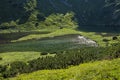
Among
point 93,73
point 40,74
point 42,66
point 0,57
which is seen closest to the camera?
point 93,73

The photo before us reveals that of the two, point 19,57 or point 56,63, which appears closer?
point 56,63

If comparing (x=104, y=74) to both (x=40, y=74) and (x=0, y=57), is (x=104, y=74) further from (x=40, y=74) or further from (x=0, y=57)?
(x=0, y=57)

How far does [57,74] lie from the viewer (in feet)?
146

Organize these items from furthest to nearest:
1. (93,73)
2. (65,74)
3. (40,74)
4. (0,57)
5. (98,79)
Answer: (0,57) < (40,74) < (65,74) < (93,73) < (98,79)

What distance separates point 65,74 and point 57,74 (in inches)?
56.0

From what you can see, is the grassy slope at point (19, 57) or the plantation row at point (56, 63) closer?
the plantation row at point (56, 63)

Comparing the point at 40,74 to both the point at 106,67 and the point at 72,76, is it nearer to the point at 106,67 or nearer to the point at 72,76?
the point at 72,76

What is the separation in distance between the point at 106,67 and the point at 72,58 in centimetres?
7231

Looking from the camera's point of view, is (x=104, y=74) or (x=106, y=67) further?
(x=106, y=67)

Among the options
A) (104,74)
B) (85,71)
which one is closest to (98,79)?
(104,74)

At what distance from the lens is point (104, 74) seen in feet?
124

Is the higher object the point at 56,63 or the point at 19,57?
the point at 56,63

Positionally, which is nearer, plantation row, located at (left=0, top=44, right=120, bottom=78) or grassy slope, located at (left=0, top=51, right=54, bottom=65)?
plantation row, located at (left=0, top=44, right=120, bottom=78)

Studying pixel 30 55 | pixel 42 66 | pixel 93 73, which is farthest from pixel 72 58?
pixel 93 73
